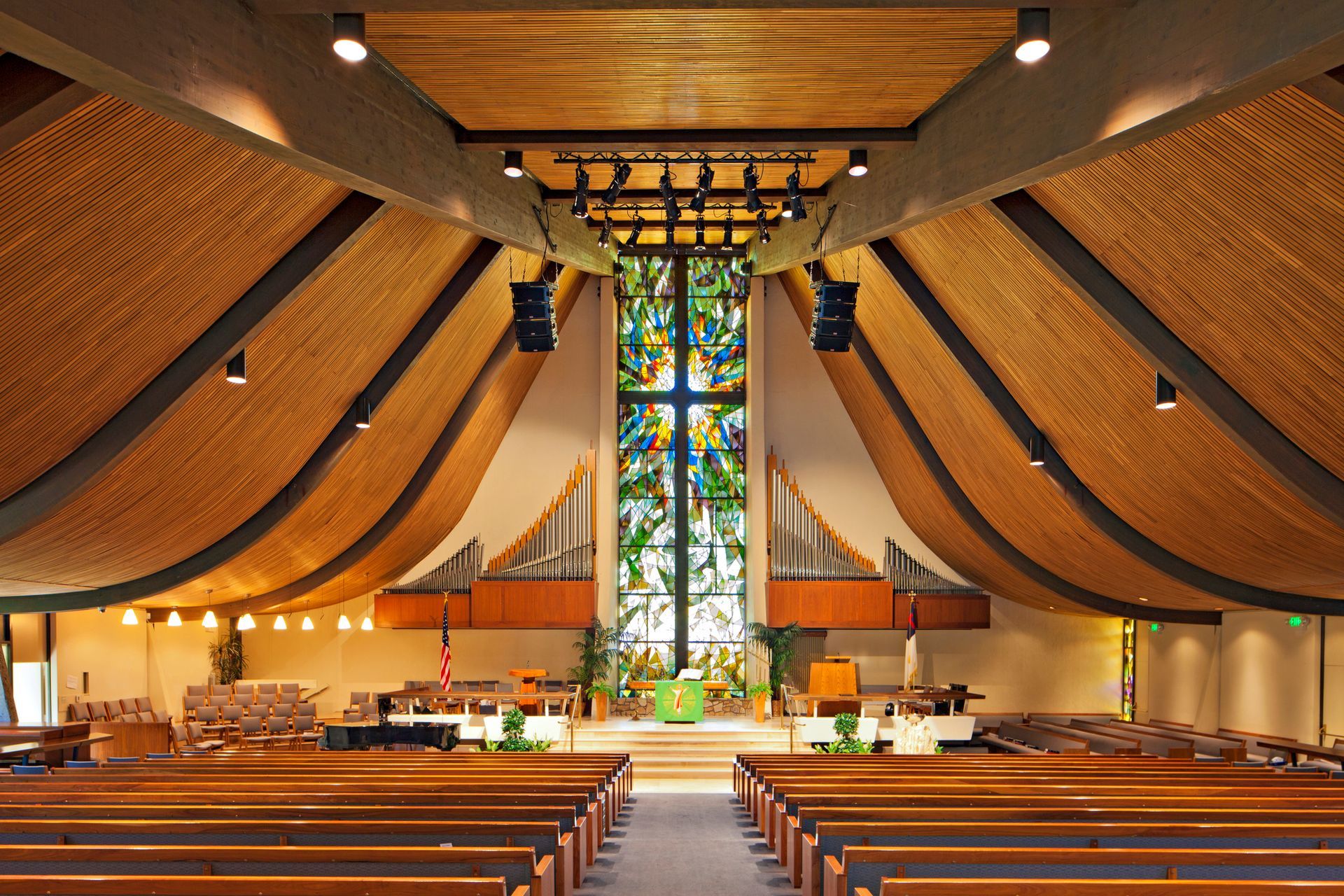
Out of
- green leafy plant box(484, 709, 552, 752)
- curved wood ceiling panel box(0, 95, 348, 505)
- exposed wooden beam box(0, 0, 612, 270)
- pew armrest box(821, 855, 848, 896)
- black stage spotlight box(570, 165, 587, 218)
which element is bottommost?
green leafy plant box(484, 709, 552, 752)

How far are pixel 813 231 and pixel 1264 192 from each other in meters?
6.08

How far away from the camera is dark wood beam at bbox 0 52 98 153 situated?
17.0ft

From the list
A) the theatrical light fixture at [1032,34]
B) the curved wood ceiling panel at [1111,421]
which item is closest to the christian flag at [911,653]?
the curved wood ceiling panel at [1111,421]

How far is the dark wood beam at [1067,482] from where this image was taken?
10688 millimetres

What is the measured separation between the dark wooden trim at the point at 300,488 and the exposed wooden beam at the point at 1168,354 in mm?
5485

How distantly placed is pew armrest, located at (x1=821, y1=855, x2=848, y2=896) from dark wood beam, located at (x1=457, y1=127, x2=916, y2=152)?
18.5ft

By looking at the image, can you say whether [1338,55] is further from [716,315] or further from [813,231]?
[716,315]

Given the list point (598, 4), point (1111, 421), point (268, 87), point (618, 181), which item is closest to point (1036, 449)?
point (1111, 421)

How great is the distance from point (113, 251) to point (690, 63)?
3959mm

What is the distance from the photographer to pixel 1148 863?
473 cm

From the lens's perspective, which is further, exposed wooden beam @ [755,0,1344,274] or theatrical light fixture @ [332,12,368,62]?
theatrical light fixture @ [332,12,368,62]

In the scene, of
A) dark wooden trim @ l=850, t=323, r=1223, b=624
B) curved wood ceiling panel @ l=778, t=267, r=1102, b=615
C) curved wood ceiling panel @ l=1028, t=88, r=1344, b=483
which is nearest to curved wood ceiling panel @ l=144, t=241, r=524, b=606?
dark wooden trim @ l=850, t=323, r=1223, b=624

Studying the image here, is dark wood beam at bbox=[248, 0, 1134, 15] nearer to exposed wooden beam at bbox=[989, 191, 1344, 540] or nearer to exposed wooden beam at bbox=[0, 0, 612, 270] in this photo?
exposed wooden beam at bbox=[0, 0, 612, 270]

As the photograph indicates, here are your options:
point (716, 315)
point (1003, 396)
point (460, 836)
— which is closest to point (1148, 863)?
point (460, 836)
